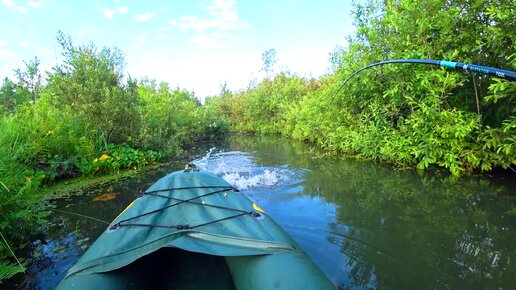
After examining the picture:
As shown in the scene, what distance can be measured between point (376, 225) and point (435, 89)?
3.09 meters

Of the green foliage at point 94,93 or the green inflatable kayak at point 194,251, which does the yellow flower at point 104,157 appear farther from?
the green inflatable kayak at point 194,251

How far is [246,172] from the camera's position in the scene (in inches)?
270

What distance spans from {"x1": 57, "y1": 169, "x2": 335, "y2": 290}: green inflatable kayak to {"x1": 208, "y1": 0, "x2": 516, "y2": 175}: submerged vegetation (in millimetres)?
4095

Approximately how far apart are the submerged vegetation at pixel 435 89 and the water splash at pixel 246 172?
85.6 inches

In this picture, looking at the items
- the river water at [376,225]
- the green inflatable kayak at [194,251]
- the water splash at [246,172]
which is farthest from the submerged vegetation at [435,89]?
the green inflatable kayak at [194,251]

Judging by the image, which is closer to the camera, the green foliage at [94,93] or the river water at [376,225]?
the river water at [376,225]

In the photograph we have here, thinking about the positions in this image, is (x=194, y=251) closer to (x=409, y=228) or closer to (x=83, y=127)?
(x=409, y=228)

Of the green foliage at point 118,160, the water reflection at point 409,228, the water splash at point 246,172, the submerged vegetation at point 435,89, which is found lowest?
the green foliage at point 118,160

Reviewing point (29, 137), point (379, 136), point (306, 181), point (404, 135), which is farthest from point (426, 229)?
point (29, 137)

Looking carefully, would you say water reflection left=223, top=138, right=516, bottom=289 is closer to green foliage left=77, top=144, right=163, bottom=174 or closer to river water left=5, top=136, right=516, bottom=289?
river water left=5, top=136, right=516, bottom=289

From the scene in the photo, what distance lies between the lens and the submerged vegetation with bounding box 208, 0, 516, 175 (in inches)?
187

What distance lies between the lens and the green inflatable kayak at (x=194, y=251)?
164 cm

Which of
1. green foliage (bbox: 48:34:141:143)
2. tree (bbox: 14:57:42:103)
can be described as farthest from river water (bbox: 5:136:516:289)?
tree (bbox: 14:57:42:103)

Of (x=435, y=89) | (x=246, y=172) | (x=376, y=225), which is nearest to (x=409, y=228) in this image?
(x=376, y=225)
